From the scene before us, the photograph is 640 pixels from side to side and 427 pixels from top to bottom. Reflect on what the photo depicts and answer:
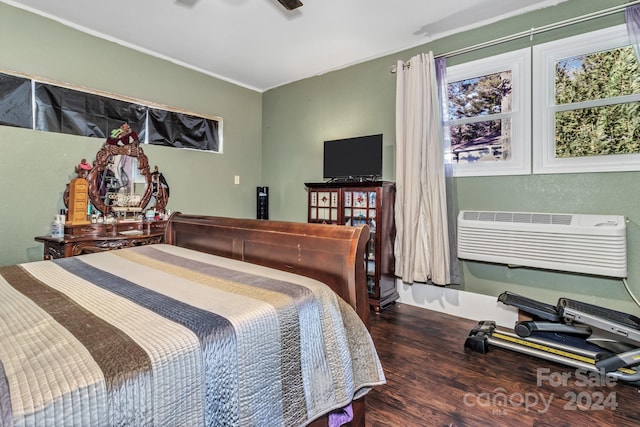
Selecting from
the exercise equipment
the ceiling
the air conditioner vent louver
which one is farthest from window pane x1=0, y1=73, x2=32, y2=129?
the exercise equipment

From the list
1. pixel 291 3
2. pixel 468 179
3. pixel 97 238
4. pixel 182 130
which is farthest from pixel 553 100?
pixel 97 238

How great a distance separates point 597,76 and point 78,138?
4.55 meters

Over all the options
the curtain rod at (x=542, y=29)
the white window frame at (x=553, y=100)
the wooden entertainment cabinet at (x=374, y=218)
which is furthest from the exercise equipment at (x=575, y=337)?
the curtain rod at (x=542, y=29)

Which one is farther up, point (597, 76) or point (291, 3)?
point (291, 3)

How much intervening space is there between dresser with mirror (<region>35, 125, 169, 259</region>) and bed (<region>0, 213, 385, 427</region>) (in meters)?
1.12

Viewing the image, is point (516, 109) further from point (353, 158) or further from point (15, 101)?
point (15, 101)

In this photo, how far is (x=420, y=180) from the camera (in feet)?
9.79

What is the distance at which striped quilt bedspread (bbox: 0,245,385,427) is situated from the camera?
659 millimetres

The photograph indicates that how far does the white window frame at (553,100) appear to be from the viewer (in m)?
2.30

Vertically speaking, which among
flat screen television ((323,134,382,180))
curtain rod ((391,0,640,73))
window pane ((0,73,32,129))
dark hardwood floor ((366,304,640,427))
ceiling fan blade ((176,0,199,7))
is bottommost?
dark hardwood floor ((366,304,640,427))

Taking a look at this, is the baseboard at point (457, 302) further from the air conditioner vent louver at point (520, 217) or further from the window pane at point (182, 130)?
the window pane at point (182, 130)

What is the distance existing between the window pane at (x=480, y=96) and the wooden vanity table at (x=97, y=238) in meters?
3.26

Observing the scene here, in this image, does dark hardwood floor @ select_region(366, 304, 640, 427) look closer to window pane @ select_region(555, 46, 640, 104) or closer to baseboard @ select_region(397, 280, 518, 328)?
baseboard @ select_region(397, 280, 518, 328)

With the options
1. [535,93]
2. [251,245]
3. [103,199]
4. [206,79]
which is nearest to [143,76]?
[206,79]
